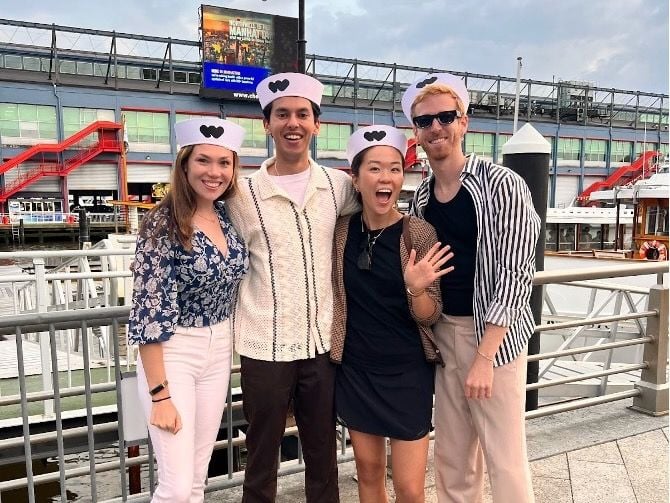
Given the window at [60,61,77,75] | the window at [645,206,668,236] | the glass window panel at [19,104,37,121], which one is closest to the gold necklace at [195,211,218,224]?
the window at [645,206,668,236]

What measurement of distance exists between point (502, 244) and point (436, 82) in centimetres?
72

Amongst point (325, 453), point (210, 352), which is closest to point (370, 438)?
point (325, 453)

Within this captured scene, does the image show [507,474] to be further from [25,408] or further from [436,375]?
[25,408]

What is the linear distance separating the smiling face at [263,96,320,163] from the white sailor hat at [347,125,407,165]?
0.20m

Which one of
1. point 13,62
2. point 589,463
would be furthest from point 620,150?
point 589,463

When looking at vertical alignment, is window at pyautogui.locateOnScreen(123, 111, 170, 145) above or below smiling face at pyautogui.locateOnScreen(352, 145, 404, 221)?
above

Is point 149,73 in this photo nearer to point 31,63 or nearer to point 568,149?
point 31,63

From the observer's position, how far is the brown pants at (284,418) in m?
2.24

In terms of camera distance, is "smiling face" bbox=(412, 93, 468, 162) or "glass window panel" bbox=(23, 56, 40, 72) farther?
"glass window panel" bbox=(23, 56, 40, 72)

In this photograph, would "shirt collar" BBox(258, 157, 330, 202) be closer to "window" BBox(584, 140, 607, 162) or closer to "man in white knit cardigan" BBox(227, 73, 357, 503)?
"man in white knit cardigan" BBox(227, 73, 357, 503)

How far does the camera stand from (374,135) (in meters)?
2.23

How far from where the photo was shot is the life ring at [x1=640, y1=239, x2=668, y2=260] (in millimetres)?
11406

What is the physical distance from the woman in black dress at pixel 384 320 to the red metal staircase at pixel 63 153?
110 ft

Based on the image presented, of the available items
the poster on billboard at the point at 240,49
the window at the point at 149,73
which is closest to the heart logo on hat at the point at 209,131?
the poster on billboard at the point at 240,49
